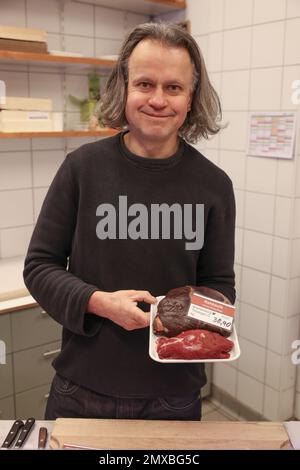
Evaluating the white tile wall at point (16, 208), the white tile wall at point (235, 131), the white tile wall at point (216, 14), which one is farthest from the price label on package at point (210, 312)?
the white tile wall at point (216, 14)

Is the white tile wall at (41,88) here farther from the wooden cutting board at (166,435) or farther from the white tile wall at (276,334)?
the wooden cutting board at (166,435)

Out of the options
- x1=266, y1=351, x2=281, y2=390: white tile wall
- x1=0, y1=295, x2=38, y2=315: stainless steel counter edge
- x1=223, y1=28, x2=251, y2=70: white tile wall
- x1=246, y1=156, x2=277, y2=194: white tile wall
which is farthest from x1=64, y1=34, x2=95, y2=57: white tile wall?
x1=266, y1=351, x2=281, y2=390: white tile wall

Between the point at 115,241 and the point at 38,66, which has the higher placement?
the point at 38,66

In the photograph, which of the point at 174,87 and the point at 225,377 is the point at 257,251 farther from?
the point at 174,87

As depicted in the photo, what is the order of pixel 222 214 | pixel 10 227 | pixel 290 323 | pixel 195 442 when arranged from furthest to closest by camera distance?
pixel 10 227 < pixel 290 323 < pixel 222 214 < pixel 195 442

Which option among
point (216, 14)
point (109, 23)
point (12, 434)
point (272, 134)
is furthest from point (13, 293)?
point (216, 14)

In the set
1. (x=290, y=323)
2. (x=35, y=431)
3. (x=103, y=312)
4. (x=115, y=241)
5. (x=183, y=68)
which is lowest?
(x=290, y=323)

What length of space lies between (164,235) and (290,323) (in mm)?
1384

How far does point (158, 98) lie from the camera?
3.16ft

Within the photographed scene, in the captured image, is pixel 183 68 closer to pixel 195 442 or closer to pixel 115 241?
pixel 115 241

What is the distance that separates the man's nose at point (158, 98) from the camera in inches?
37.8

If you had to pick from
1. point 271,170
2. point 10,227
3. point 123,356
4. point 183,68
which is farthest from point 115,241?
point 10,227

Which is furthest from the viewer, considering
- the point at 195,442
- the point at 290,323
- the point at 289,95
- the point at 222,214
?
the point at 290,323

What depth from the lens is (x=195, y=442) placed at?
881 millimetres
